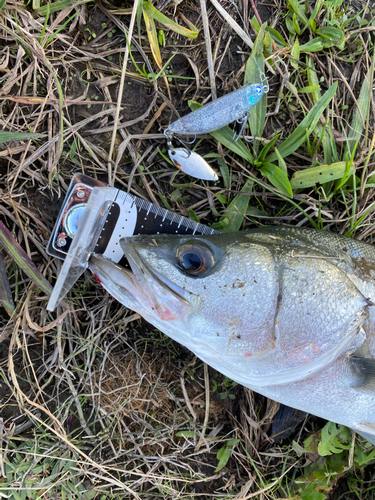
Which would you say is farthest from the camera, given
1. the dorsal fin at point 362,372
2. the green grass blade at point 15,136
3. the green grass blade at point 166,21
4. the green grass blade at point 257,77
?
the green grass blade at point 257,77

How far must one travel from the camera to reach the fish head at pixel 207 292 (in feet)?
5.49

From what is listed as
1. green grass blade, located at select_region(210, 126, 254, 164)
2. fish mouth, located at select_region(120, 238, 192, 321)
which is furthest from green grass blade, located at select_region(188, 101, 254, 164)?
fish mouth, located at select_region(120, 238, 192, 321)

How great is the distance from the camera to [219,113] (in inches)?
87.0

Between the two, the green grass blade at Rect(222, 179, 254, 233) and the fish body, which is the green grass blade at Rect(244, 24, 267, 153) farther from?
the green grass blade at Rect(222, 179, 254, 233)

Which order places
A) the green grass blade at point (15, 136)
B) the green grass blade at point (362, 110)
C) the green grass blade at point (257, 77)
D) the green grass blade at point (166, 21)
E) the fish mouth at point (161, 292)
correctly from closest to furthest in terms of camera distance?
the fish mouth at point (161, 292) < the green grass blade at point (15, 136) < the green grass blade at point (166, 21) < the green grass blade at point (257, 77) < the green grass blade at point (362, 110)

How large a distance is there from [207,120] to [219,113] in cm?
9

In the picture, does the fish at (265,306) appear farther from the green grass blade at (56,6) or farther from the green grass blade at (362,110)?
the green grass blade at (56,6)

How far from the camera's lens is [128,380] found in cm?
240

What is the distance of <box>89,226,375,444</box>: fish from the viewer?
66.2 inches

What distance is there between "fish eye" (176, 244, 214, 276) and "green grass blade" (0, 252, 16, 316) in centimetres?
120

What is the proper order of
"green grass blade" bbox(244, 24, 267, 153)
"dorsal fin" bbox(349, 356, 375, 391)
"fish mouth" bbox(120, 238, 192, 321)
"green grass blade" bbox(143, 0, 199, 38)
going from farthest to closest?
"green grass blade" bbox(244, 24, 267, 153) < "green grass blade" bbox(143, 0, 199, 38) < "dorsal fin" bbox(349, 356, 375, 391) < "fish mouth" bbox(120, 238, 192, 321)

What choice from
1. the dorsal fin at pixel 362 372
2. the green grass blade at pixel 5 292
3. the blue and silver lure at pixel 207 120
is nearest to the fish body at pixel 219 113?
the blue and silver lure at pixel 207 120

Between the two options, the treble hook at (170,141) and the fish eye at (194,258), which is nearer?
the fish eye at (194,258)

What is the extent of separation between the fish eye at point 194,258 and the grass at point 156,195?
2.22 ft
